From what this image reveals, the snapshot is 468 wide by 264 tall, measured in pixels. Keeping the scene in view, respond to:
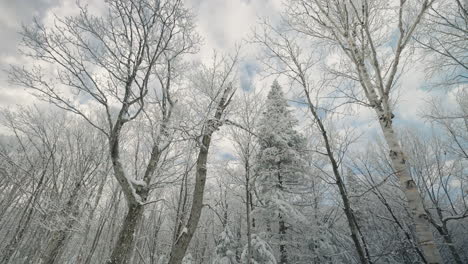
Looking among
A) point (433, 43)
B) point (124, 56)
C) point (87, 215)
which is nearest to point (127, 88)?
point (124, 56)

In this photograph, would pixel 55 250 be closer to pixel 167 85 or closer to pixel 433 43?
pixel 167 85

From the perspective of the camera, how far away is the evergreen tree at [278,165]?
10.2 metres

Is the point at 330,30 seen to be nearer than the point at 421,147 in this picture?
Yes

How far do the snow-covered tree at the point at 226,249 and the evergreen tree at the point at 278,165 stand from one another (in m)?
2.22

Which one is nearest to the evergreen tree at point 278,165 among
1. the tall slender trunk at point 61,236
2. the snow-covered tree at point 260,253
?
the snow-covered tree at point 260,253

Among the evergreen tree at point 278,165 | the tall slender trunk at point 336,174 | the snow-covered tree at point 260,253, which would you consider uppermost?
the evergreen tree at point 278,165

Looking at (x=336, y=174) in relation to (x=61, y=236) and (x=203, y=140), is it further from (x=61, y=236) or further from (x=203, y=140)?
(x=61, y=236)

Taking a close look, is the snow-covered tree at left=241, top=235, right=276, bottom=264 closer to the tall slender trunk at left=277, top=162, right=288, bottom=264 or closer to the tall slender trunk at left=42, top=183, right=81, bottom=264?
the tall slender trunk at left=277, top=162, right=288, bottom=264

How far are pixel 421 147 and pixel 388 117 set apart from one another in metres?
12.2

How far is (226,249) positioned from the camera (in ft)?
37.2

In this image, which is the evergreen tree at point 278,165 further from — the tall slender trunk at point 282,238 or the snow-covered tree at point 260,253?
the snow-covered tree at point 260,253

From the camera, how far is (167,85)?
6.51 metres

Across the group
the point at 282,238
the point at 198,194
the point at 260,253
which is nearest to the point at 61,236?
the point at 198,194

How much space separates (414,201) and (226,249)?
1049 centimetres
